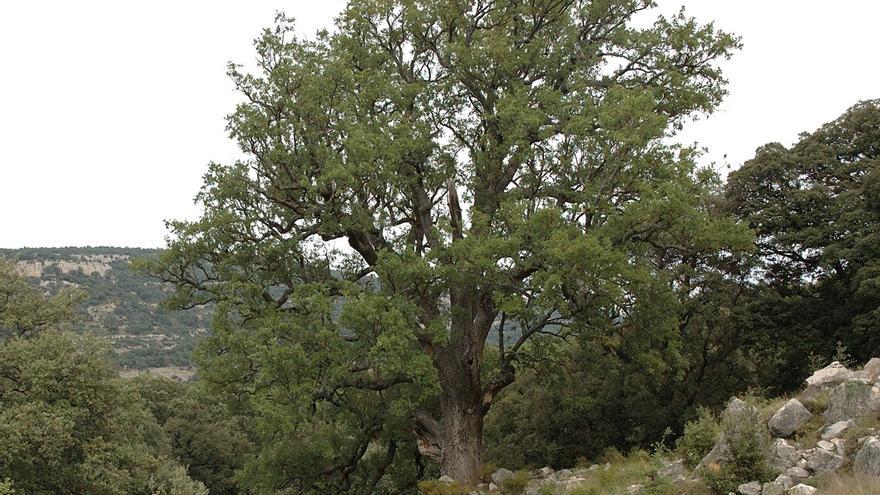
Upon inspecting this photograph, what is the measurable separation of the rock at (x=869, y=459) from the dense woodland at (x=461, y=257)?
543cm

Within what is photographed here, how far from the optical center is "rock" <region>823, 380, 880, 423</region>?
30.0ft

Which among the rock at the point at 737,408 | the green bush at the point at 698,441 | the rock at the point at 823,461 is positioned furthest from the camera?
the green bush at the point at 698,441

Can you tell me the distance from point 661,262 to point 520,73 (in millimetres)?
8019

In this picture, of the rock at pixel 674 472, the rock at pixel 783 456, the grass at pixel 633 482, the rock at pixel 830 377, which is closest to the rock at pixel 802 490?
the rock at pixel 783 456

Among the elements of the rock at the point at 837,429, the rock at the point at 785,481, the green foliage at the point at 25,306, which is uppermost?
the green foliage at the point at 25,306

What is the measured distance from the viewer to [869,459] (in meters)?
7.63

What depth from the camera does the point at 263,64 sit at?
17.0 meters

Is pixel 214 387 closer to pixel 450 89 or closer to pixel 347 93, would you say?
pixel 347 93

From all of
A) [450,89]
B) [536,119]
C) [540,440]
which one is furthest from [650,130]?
[540,440]

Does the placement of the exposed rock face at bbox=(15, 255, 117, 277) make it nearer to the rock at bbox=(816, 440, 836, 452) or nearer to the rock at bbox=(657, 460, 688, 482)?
the rock at bbox=(657, 460, 688, 482)

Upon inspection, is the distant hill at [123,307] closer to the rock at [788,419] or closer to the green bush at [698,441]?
the green bush at [698,441]

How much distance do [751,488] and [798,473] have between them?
24.4 inches

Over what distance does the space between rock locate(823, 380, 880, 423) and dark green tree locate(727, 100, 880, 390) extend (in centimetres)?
914

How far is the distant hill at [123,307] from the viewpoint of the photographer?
3888 inches
